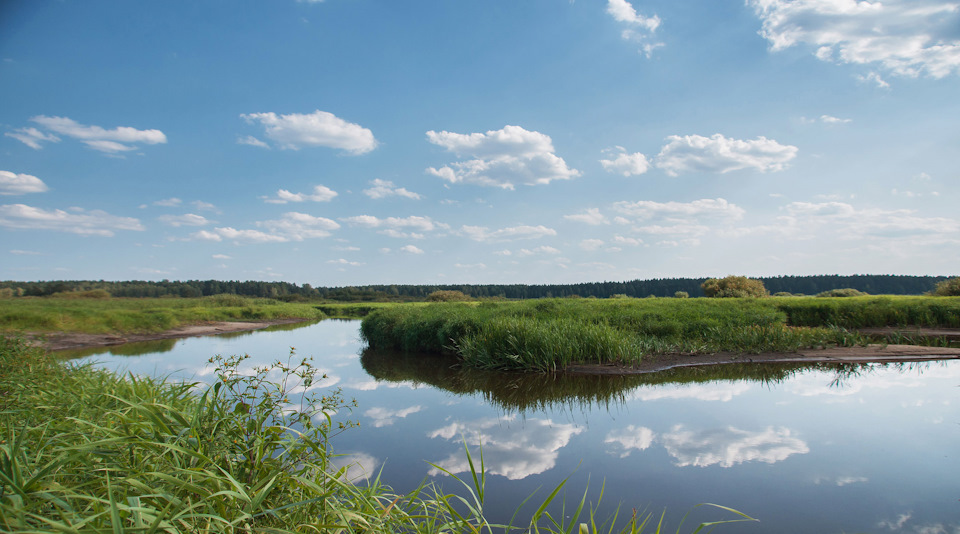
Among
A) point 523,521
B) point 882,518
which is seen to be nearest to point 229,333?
point 523,521

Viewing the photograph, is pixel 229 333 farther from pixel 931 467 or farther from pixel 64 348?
pixel 931 467

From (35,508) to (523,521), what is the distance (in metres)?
3.32

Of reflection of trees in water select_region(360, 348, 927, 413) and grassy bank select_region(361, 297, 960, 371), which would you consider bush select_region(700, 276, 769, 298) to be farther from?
reflection of trees in water select_region(360, 348, 927, 413)

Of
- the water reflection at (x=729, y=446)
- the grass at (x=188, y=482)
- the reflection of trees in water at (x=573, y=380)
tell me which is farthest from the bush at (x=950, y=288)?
the grass at (x=188, y=482)

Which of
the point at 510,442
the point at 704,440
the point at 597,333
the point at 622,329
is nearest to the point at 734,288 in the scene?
the point at 622,329

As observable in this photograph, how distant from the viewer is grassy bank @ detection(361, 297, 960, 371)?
11281 millimetres

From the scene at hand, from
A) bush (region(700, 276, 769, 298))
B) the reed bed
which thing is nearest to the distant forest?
bush (region(700, 276, 769, 298))

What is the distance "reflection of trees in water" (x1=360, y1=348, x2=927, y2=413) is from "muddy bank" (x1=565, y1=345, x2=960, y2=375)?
1.13 feet

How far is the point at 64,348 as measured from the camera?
1778cm

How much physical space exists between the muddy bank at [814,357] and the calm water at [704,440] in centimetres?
85

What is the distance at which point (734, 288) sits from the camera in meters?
31.5

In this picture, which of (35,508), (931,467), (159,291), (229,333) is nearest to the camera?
(35,508)

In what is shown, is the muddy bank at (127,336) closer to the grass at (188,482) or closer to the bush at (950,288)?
the grass at (188,482)

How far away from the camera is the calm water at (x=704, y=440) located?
425 centimetres
